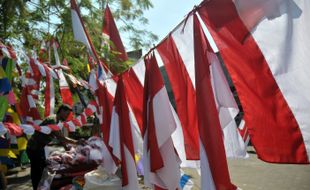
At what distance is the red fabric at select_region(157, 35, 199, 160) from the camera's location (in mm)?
2742

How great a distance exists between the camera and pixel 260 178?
7816 millimetres

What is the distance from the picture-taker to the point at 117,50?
7.21 m

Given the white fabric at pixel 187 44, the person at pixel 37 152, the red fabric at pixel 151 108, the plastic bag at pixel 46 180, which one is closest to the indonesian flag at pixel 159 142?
the red fabric at pixel 151 108

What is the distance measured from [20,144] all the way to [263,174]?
5.77 meters

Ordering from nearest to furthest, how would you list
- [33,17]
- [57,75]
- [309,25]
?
[309,25] < [57,75] < [33,17]

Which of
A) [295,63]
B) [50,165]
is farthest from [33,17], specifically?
[295,63]

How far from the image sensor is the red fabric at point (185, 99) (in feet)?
8.99

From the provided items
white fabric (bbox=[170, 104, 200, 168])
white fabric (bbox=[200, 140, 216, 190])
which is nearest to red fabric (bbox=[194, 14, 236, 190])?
white fabric (bbox=[200, 140, 216, 190])

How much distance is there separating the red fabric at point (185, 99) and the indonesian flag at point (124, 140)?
0.90m

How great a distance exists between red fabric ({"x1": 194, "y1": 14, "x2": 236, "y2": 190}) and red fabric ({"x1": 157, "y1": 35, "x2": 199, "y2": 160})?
1.43 ft

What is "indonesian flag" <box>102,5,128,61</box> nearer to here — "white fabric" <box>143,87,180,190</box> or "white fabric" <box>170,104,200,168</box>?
"white fabric" <box>170,104,200,168</box>

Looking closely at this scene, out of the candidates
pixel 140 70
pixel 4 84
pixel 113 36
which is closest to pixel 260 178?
pixel 113 36

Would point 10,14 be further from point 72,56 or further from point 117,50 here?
point 117,50

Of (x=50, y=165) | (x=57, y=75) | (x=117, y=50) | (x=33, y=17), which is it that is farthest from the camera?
(x=33, y=17)
